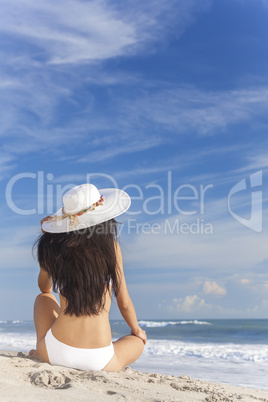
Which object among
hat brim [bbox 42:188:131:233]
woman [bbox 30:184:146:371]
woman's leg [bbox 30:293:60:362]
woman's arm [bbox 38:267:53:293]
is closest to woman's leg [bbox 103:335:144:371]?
woman [bbox 30:184:146:371]

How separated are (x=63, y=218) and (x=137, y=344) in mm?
1114

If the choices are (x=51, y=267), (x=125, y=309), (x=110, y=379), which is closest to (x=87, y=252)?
(x=51, y=267)

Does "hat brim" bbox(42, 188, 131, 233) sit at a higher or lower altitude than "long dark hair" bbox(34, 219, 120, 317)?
higher

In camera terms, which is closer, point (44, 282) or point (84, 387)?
point (84, 387)

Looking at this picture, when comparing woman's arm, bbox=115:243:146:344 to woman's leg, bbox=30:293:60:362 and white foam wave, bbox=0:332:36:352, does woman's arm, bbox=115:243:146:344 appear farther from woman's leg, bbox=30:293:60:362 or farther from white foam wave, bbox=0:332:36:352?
white foam wave, bbox=0:332:36:352

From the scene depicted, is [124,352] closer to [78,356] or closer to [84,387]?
[78,356]

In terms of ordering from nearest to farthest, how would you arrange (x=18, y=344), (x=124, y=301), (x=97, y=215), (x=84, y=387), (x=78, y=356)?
(x=84, y=387), (x=78, y=356), (x=97, y=215), (x=124, y=301), (x=18, y=344)

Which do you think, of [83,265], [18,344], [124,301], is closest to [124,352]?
[124,301]

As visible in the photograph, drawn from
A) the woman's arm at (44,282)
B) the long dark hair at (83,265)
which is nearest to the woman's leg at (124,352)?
the long dark hair at (83,265)

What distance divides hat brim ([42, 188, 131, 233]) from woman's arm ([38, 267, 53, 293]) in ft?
1.12

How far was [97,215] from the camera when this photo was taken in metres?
2.87

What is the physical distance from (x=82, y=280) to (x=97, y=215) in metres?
0.46

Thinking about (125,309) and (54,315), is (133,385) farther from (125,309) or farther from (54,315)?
(54,315)

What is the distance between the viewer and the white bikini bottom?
2740mm
